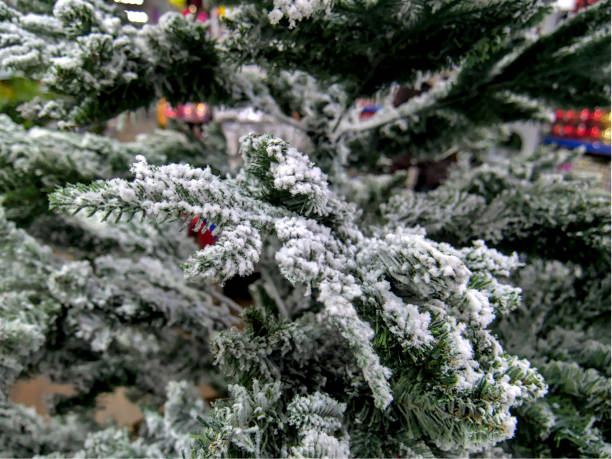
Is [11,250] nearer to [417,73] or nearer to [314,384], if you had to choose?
[314,384]

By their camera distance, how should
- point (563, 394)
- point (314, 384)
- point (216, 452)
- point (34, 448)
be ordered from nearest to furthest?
point (216, 452)
point (314, 384)
point (563, 394)
point (34, 448)

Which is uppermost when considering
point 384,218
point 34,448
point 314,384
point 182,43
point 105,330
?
point 182,43

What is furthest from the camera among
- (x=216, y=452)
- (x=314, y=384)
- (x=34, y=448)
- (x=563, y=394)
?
(x=34, y=448)

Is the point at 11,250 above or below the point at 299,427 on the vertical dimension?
below

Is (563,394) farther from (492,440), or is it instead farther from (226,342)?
(226,342)

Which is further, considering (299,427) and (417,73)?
(417,73)

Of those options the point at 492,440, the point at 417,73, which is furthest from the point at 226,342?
the point at 417,73
